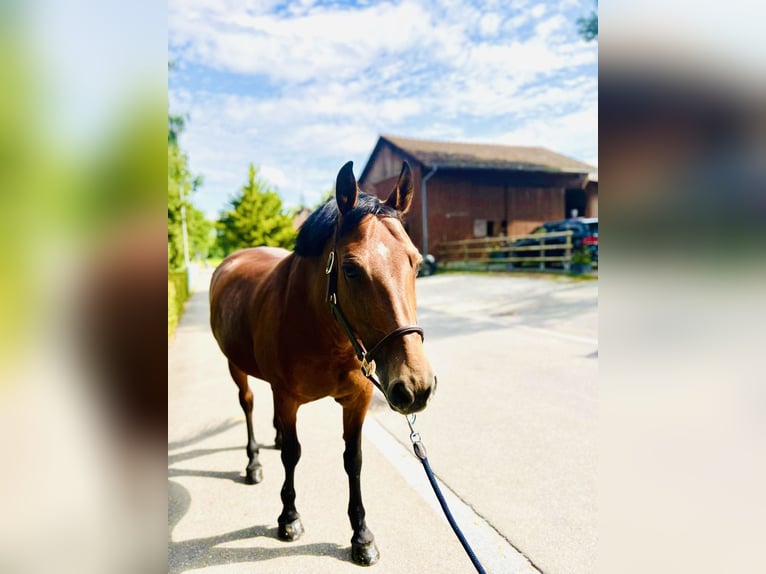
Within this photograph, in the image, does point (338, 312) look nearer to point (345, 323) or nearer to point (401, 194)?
point (345, 323)

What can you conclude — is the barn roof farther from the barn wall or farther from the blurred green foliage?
the blurred green foliage

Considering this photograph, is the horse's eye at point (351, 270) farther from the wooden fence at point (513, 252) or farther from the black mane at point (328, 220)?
the wooden fence at point (513, 252)

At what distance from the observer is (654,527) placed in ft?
2.57

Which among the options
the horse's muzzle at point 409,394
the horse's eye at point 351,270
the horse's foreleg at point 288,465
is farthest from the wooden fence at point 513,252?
the horse's muzzle at point 409,394

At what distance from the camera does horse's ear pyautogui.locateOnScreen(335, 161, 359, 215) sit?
6.74 ft

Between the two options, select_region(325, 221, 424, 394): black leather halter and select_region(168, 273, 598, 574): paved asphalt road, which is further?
select_region(168, 273, 598, 574): paved asphalt road

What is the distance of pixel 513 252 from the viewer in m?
19.5

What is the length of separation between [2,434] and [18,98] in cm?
46

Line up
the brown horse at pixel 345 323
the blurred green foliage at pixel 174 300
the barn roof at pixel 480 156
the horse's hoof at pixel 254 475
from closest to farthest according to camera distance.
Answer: the brown horse at pixel 345 323 → the horse's hoof at pixel 254 475 → the blurred green foliage at pixel 174 300 → the barn roof at pixel 480 156

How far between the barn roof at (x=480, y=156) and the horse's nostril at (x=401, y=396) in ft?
79.0

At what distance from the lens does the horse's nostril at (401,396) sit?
1.63 meters

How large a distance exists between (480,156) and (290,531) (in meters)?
28.1

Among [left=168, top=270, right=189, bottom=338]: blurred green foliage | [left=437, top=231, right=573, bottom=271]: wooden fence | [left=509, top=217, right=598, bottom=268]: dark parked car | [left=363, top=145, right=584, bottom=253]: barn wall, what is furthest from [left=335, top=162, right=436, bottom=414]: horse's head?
[left=363, top=145, right=584, bottom=253]: barn wall

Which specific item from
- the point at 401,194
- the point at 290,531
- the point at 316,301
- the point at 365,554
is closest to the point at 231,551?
the point at 290,531
